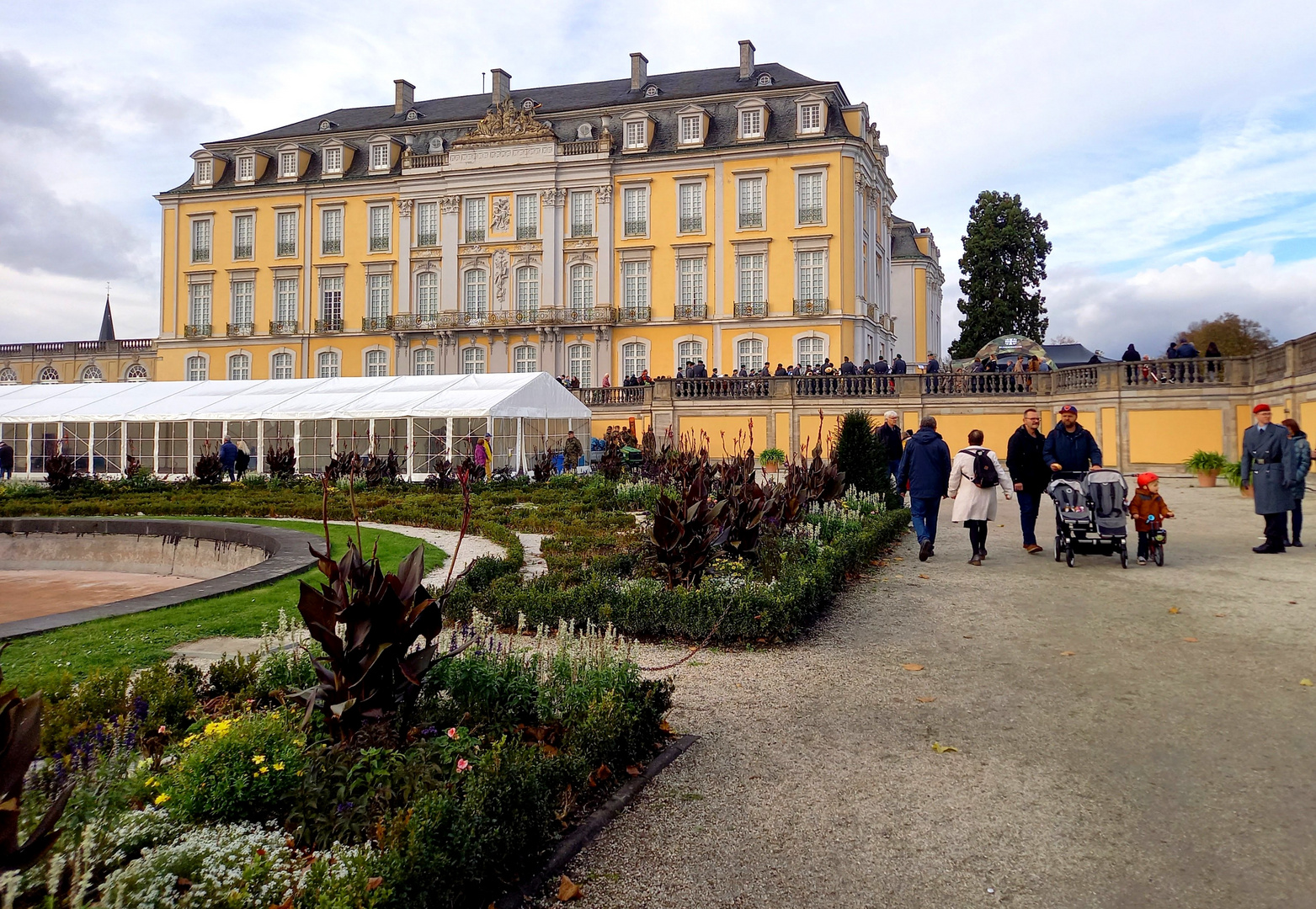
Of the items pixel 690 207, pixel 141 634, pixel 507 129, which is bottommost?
pixel 141 634

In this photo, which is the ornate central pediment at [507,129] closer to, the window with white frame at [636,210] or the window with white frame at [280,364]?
the window with white frame at [636,210]

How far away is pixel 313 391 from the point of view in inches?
1102

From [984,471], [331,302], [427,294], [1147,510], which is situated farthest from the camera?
[331,302]

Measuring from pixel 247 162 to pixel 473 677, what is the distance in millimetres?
49156

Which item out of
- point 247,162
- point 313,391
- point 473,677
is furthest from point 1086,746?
point 247,162

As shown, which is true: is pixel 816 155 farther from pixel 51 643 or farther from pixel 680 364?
pixel 51 643

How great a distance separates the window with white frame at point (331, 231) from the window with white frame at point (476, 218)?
23.5ft

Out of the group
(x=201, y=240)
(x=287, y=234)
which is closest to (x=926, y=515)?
(x=287, y=234)

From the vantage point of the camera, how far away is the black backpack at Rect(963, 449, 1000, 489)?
10375 mm

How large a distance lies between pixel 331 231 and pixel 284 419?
72.3 feet

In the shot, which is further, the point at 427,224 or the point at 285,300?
the point at 285,300

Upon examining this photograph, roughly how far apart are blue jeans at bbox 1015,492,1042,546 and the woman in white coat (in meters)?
0.54

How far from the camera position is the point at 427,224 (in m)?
43.7

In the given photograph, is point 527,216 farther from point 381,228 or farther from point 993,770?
point 993,770
